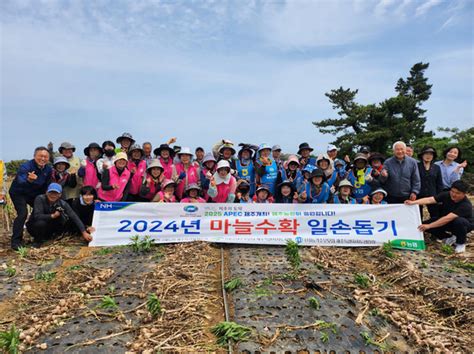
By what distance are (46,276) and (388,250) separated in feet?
18.3

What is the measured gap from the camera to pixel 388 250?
5422mm

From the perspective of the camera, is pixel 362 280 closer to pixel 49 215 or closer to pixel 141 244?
pixel 141 244

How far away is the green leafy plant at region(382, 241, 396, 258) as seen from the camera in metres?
5.28

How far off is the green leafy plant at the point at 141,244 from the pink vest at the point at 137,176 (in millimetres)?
1130

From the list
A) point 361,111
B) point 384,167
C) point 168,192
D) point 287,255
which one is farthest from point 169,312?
point 361,111

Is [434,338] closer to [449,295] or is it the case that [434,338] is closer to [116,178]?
[449,295]

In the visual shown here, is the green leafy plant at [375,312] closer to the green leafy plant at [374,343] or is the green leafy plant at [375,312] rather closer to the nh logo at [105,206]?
the green leafy plant at [374,343]

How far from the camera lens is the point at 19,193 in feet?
19.0

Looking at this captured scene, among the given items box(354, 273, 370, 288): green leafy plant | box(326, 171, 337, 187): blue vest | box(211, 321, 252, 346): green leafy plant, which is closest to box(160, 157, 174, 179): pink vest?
box(326, 171, 337, 187): blue vest

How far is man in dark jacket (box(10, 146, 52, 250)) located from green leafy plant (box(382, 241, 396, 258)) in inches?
255

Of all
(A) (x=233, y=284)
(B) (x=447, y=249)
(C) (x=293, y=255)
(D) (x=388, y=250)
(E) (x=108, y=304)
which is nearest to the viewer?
(E) (x=108, y=304)

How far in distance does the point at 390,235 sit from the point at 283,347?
3880 millimetres

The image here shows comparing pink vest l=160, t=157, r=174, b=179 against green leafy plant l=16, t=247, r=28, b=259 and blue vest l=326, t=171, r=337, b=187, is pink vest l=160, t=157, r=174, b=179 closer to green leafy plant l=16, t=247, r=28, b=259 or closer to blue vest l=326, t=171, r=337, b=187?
green leafy plant l=16, t=247, r=28, b=259

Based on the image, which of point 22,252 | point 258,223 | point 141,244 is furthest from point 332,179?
point 22,252
